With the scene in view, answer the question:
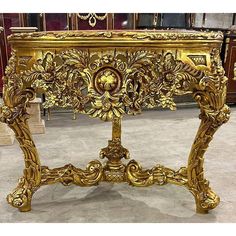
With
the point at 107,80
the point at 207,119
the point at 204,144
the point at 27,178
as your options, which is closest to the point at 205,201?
the point at 204,144

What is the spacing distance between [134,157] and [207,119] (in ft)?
3.43

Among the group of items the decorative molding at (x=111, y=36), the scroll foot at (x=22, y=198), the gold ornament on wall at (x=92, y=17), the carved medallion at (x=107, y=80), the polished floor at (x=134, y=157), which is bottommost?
the polished floor at (x=134, y=157)

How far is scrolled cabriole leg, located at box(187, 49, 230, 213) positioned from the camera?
156cm

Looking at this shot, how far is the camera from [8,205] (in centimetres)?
189

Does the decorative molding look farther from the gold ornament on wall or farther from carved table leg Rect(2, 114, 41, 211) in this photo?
the gold ornament on wall

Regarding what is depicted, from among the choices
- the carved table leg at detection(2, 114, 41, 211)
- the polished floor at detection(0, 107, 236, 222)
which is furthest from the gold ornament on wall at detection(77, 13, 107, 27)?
the carved table leg at detection(2, 114, 41, 211)

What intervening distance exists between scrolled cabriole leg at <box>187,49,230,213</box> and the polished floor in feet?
0.32

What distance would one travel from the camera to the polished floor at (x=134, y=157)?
5.91 feet

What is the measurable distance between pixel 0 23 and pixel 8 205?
8.59 ft

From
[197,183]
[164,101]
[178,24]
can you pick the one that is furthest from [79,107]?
[178,24]

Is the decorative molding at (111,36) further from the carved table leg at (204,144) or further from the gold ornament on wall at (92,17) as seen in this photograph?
the gold ornament on wall at (92,17)

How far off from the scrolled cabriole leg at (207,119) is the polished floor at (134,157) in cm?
10

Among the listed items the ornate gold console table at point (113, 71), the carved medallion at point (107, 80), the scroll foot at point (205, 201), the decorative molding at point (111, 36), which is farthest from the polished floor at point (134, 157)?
the decorative molding at point (111, 36)

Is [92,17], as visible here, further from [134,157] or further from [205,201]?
[205,201]
